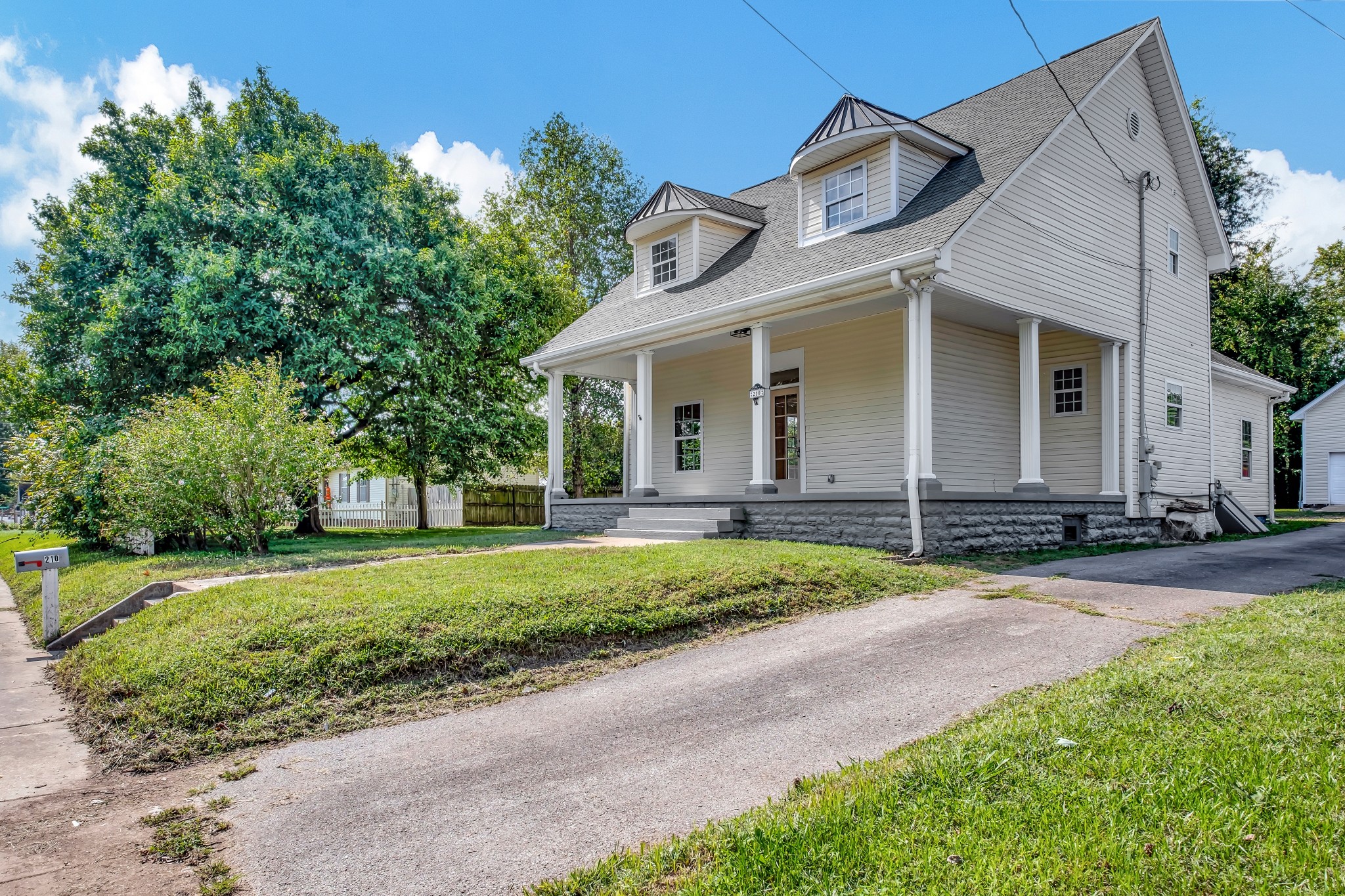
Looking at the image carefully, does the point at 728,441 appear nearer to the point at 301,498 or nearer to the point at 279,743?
the point at 301,498

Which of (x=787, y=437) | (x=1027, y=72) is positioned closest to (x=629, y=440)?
(x=787, y=437)

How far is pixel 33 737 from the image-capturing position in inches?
172

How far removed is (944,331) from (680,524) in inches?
209

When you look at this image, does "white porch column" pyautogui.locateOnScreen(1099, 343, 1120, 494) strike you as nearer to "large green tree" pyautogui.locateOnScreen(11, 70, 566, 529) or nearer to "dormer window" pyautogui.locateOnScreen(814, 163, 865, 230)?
"dormer window" pyautogui.locateOnScreen(814, 163, 865, 230)

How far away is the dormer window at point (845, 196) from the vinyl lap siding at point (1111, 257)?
218 centimetres

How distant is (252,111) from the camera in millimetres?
19016

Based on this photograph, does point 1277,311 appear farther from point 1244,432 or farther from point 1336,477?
point 1244,432

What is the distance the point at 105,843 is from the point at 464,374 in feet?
57.0

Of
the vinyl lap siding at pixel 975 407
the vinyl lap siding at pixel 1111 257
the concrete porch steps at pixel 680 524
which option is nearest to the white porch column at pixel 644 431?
the concrete porch steps at pixel 680 524

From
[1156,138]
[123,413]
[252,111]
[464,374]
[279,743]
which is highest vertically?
[252,111]

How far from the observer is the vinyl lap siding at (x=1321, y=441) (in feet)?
85.3

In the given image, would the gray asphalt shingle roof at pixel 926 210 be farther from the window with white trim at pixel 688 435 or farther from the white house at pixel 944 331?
the window with white trim at pixel 688 435

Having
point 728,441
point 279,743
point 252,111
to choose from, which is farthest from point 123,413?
point 279,743

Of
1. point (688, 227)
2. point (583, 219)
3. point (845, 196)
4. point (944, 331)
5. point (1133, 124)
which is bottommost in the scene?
point (944, 331)
